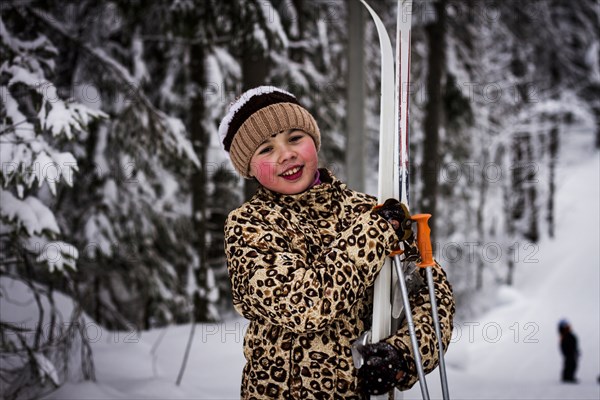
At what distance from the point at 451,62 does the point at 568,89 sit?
10.3m

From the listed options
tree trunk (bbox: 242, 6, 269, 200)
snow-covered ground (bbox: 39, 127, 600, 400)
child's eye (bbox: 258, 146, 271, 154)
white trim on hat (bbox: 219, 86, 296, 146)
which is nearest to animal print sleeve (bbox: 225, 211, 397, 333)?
child's eye (bbox: 258, 146, 271, 154)

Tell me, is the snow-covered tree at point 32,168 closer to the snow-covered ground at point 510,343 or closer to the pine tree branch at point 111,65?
the snow-covered ground at point 510,343

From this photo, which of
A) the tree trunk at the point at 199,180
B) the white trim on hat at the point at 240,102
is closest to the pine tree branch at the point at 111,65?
the tree trunk at the point at 199,180

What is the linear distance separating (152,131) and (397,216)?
12.9 feet

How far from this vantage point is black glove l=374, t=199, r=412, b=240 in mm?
1909

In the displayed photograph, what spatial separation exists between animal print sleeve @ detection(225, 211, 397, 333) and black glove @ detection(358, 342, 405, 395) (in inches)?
6.8

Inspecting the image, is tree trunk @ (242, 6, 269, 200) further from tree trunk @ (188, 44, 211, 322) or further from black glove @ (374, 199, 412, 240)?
black glove @ (374, 199, 412, 240)

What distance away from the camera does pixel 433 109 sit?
1162 cm

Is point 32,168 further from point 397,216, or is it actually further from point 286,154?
point 397,216

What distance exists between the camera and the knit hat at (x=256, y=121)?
2139mm

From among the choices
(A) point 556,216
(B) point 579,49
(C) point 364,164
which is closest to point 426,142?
(C) point 364,164

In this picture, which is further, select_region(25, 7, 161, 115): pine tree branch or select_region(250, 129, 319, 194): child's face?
select_region(25, 7, 161, 115): pine tree branch

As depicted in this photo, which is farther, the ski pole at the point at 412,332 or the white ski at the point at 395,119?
the white ski at the point at 395,119

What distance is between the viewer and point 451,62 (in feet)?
40.8
